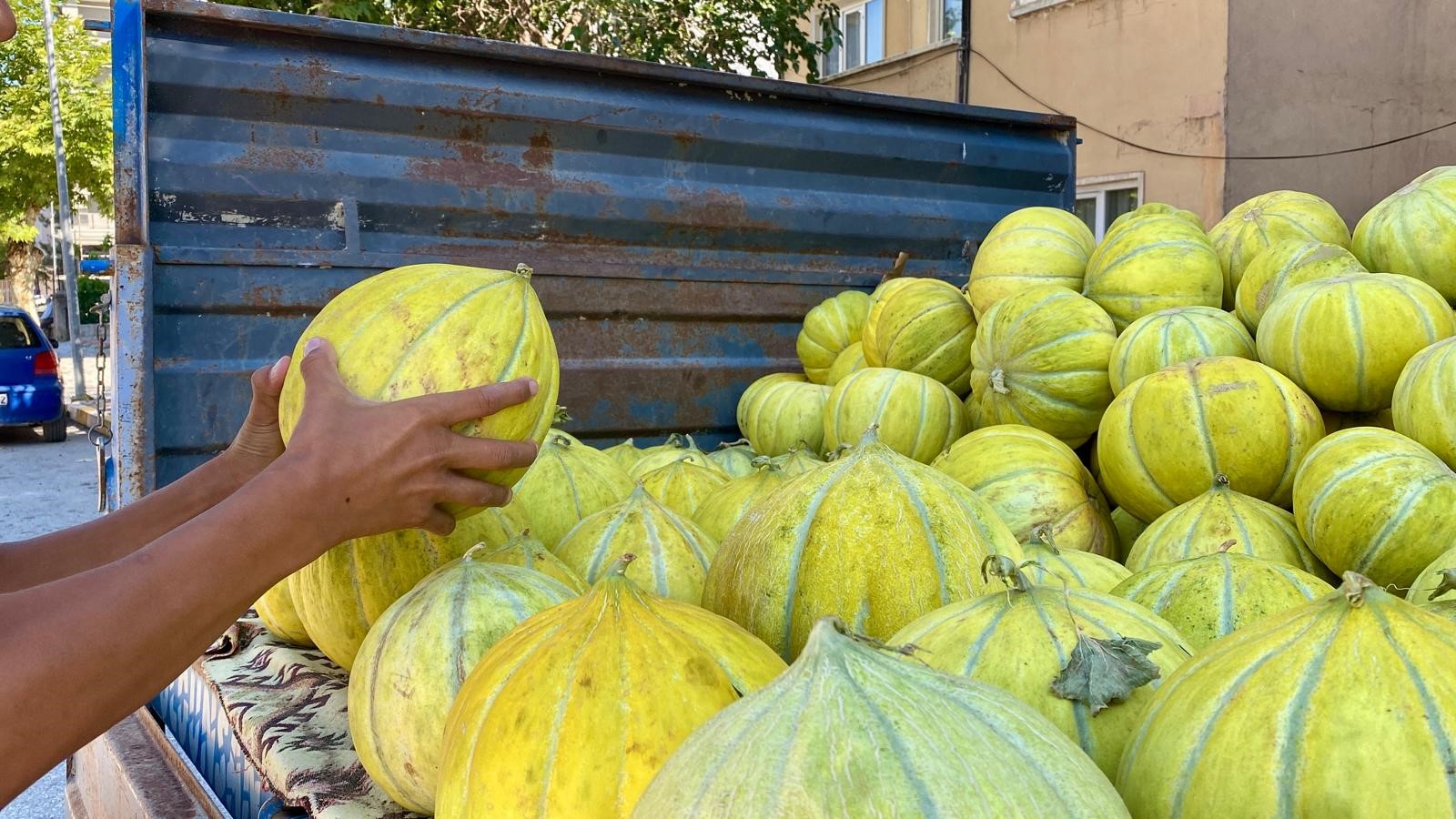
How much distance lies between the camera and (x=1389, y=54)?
11516mm

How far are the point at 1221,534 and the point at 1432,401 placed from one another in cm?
62

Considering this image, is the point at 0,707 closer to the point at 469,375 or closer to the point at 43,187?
the point at 469,375

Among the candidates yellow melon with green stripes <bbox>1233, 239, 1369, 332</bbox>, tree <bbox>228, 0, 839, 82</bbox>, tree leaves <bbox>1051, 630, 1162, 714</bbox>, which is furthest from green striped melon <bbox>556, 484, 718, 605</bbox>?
tree <bbox>228, 0, 839, 82</bbox>

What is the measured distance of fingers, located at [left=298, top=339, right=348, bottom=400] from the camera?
1.61 meters

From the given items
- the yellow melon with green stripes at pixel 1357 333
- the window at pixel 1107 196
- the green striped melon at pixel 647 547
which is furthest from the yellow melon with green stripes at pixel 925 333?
the window at pixel 1107 196

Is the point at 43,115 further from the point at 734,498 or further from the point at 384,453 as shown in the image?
the point at 384,453

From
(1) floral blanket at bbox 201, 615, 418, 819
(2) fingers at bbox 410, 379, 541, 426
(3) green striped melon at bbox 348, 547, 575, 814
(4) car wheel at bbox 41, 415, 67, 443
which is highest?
(2) fingers at bbox 410, 379, 541, 426

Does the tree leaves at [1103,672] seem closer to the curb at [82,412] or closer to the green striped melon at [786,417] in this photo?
the green striped melon at [786,417]

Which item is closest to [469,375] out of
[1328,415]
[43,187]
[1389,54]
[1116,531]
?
[1116,531]

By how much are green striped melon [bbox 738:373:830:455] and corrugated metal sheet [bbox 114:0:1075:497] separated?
322mm

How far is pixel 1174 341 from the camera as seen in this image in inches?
117

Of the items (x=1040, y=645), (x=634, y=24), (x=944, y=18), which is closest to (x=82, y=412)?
(x=634, y=24)

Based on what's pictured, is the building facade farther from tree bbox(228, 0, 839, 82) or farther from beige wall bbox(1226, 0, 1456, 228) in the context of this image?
tree bbox(228, 0, 839, 82)

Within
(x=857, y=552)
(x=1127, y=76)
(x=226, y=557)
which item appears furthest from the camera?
(x=1127, y=76)
